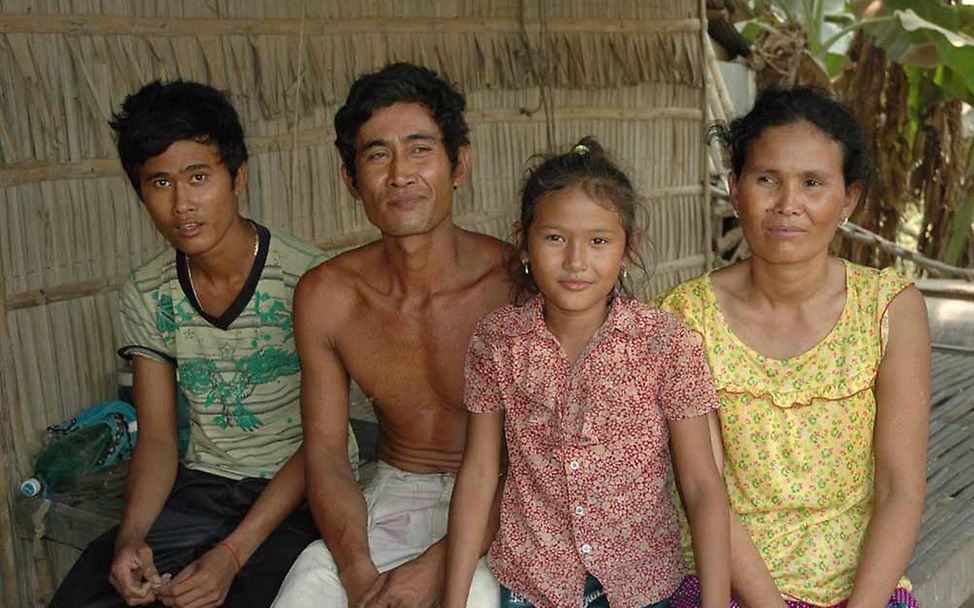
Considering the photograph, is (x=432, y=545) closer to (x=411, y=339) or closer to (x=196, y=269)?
(x=411, y=339)

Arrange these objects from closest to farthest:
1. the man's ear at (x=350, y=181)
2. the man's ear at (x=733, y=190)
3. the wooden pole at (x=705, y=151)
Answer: the man's ear at (x=733, y=190), the man's ear at (x=350, y=181), the wooden pole at (x=705, y=151)

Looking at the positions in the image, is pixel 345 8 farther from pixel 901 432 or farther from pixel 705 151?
pixel 901 432

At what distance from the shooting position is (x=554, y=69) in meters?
5.06

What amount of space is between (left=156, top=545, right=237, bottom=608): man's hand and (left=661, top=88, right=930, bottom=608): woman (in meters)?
1.01

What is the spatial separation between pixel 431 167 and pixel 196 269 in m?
0.66

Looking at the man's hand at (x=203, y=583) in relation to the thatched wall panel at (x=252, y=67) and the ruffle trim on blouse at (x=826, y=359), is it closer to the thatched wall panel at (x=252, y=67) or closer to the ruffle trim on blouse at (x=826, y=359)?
the ruffle trim on blouse at (x=826, y=359)

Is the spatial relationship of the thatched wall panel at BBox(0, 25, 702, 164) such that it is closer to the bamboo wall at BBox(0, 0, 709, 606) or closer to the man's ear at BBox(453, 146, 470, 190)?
the bamboo wall at BBox(0, 0, 709, 606)

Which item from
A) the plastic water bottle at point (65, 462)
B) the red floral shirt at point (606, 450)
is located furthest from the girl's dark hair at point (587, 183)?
the plastic water bottle at point (65, 462)

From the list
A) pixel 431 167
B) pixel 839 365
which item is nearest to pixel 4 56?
pixel 431 167

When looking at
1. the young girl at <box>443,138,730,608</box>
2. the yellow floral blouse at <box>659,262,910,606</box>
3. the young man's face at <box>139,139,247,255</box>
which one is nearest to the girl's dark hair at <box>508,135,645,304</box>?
the young girl at <box>443,138,730,608</box>

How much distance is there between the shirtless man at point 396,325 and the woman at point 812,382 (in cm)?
55

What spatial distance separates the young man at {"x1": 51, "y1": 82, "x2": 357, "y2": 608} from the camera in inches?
91.4

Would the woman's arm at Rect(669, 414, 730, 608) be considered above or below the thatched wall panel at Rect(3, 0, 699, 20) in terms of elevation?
below

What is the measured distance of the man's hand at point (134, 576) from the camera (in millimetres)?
2246
